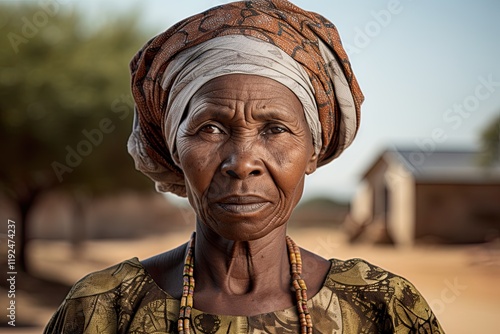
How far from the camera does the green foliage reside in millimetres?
14312

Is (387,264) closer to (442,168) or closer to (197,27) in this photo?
(442,168)

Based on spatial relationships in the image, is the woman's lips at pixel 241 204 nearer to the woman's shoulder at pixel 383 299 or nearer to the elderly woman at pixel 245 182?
the elderly woman at pixel 245 182

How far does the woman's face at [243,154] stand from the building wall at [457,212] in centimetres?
2174

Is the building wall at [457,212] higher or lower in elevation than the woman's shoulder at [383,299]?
higher

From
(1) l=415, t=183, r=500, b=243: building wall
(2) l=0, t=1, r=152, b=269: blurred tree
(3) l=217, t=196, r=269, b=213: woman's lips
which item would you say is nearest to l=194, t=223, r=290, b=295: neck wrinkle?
(3) l=217, t=196, r=269, b=213: woman's lips

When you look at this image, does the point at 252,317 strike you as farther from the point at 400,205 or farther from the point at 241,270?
the point at 400,205

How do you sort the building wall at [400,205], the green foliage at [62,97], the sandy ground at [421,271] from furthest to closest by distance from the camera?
the building wall at [400,205]
the green foliage at [62,97]
the sandy ground at [421,271]

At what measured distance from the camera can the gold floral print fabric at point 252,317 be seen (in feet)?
6.25

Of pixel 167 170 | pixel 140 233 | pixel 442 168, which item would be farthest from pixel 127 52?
pixel 140 233

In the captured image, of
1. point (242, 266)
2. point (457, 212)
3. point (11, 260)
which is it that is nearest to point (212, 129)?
point (242, 266)

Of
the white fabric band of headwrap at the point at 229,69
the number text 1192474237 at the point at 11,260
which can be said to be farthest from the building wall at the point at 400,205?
the white fabric band of headwrap at the point at 229,69

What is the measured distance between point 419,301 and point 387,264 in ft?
57.5

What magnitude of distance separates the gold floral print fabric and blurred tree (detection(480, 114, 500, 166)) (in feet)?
77.4

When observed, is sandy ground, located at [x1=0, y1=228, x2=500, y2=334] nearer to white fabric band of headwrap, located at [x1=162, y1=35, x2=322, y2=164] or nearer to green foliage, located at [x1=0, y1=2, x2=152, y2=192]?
green foliage, located at [x1=0, y1=2, x2=152, y2=192]
